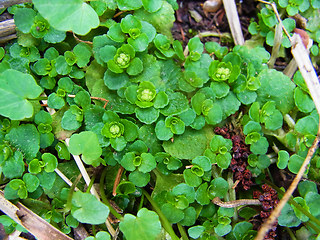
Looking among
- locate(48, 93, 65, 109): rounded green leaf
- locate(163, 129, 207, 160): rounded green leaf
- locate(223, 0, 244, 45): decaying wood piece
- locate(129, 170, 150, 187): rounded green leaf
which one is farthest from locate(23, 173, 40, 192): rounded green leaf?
locate(223, 0, 244, 45): decaying wood piece

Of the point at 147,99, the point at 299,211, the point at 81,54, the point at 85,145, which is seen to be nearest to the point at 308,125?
the point at 299,211

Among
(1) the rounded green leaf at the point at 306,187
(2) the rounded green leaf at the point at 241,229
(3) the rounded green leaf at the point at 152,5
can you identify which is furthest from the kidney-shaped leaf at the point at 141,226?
(3) the rounded green leaf at the point at 152,5

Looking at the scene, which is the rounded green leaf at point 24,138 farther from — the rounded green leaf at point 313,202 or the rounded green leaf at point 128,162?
the rounded green leaf at point 313,202

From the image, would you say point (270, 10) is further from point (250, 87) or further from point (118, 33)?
point (118, 33)

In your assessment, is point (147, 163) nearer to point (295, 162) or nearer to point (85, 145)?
point (85, 145)

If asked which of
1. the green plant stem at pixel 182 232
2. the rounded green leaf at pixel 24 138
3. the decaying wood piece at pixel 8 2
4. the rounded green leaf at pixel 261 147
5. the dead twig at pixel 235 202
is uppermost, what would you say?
the decaying wood piece at pixel 8 2

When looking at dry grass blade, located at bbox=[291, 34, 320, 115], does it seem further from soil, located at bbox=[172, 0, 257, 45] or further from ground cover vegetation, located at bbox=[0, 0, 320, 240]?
soil, located at bbox=[172, 0, 257, 45]

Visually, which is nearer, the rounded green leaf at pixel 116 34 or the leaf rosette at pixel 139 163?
the leaf rosette at pixel 139 163
